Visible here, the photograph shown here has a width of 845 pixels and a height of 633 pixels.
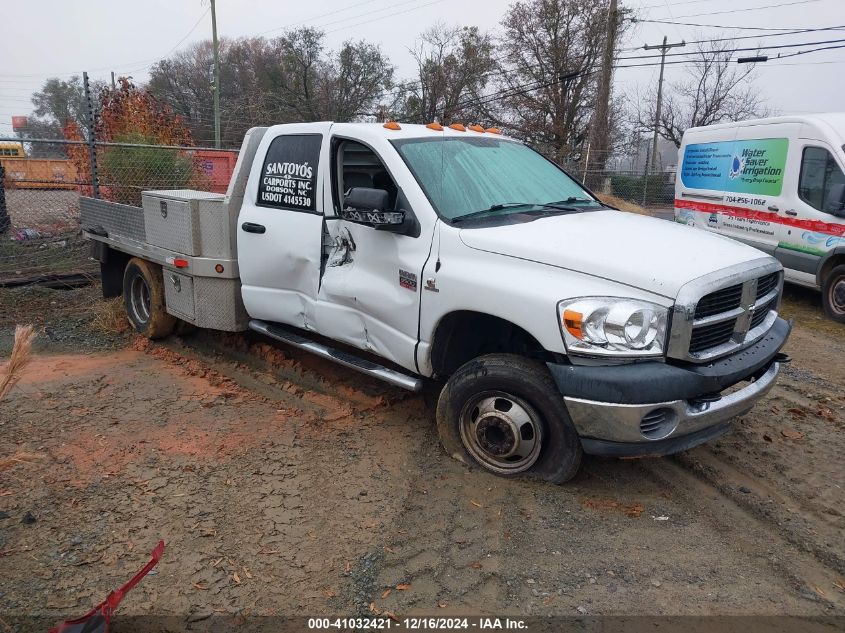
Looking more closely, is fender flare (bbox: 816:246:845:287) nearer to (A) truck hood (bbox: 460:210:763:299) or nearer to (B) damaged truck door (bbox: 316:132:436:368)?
(A) truck hood (bbox: 460:210:763:299)

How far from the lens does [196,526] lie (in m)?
3.46

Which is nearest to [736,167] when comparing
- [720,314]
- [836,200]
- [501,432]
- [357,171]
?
[836,200]

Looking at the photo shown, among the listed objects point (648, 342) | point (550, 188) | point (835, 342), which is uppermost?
point (550, 188)

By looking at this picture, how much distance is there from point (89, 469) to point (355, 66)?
127 feet

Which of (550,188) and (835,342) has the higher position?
(550,188)

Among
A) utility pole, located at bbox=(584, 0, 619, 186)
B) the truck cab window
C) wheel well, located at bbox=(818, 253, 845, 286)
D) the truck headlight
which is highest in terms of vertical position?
utility pole, located at bbox=(584, 0, 619, 186)

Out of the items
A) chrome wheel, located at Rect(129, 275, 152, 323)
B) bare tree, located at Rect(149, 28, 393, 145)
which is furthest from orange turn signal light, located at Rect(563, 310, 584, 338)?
bare tree, located at Rect(149, 28, 393, 145)

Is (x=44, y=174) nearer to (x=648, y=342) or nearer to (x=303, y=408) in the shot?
(x=303, y=408)

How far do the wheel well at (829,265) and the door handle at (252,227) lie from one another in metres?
7.08

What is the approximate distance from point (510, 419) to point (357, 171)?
2.22m

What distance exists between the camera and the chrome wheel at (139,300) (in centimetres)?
688

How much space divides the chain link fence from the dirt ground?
4.97m

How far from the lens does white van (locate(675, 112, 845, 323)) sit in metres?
8.19

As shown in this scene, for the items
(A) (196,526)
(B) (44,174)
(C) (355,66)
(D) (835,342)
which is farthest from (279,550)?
(C) (355,66)
